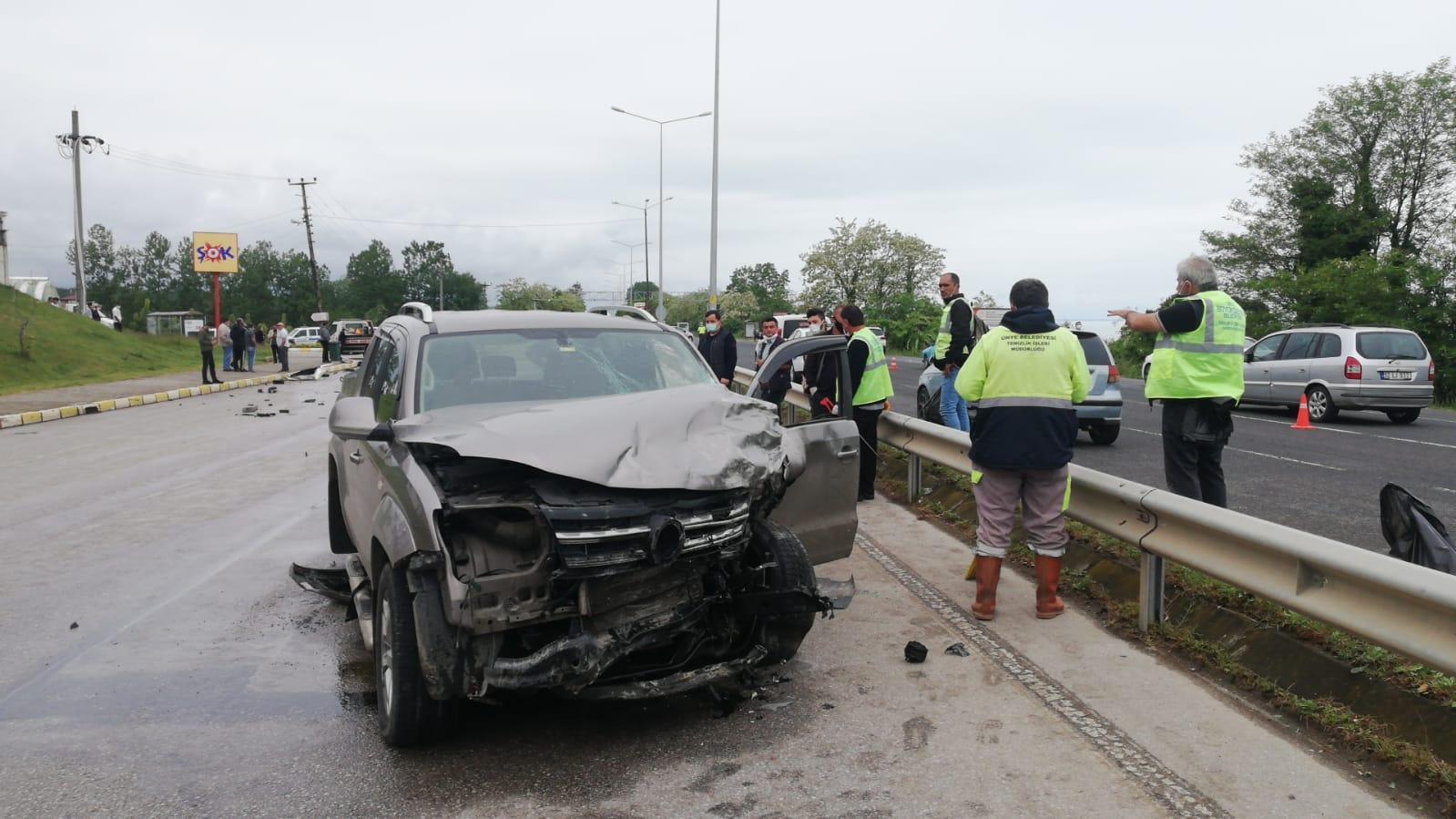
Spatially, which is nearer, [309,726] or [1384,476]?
[309,726]

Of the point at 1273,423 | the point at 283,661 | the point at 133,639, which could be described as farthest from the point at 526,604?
the point at 1273,423

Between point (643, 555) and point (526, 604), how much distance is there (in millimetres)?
472

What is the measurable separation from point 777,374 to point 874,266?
70481 mm

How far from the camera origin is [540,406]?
15.3ft

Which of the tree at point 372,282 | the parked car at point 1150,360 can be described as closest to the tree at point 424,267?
the tree at point 372,282

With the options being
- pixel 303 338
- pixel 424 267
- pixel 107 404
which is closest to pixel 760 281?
pixel 424 267

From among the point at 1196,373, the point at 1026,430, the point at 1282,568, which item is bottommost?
the point at 1282,568

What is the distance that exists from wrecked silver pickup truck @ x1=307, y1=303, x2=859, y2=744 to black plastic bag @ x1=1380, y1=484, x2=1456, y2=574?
276 centimetres

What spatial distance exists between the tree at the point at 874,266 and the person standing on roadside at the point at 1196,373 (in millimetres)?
67966

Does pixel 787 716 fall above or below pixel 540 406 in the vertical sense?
below

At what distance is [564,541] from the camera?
3682 mm

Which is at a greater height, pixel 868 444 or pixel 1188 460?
pixel 1188 460

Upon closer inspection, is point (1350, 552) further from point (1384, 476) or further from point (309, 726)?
point (1384, 476)

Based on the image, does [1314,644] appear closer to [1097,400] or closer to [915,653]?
[915,653]
